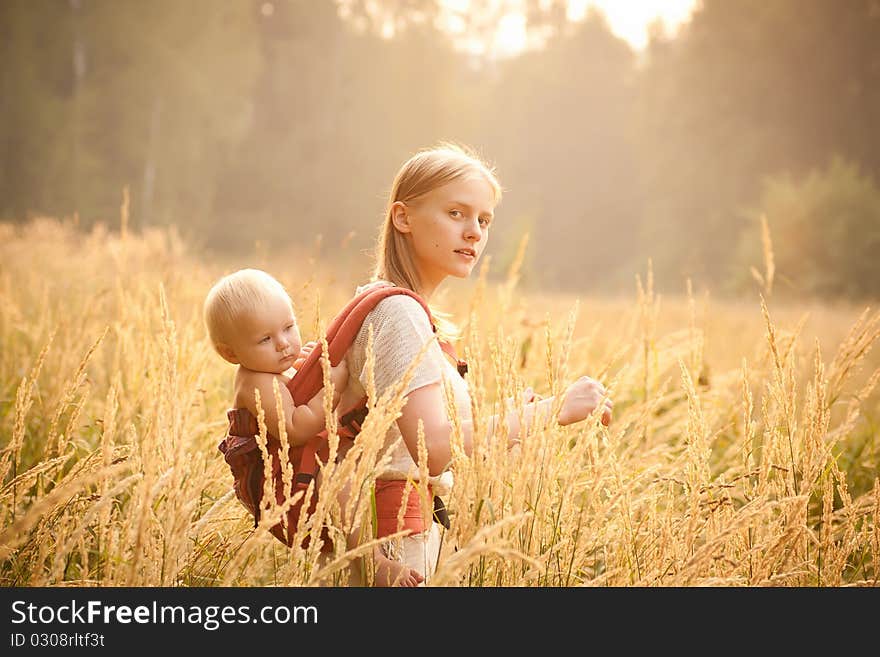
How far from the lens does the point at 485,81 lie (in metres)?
32.6

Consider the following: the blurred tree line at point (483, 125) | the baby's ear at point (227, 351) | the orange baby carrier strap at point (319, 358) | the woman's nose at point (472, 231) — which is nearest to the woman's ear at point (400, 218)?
the woman's nose at point (472, 231)

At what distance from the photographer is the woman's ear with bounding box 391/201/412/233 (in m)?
1.76

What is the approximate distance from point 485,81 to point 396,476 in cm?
3271

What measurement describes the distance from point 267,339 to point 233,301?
97 millimetres

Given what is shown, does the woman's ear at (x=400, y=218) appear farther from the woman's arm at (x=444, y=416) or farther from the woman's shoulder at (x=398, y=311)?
the woman's arm at (x=444, y=416)

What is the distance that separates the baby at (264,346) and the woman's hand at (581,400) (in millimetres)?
415

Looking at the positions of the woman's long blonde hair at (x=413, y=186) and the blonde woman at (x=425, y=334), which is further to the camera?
the woman's long blonde hair at (x=413, y=186)

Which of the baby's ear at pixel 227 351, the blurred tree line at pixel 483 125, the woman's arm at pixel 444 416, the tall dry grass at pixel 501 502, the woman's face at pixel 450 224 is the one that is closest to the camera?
the tall dry grass at pixel 501 502

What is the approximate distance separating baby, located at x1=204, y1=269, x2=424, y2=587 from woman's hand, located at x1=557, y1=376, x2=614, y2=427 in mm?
415

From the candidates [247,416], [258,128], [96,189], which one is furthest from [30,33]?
[247,416]

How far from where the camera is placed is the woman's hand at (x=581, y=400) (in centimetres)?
149

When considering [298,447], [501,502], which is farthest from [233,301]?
[501,502]

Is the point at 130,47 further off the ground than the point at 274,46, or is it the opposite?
the point at 274,46
